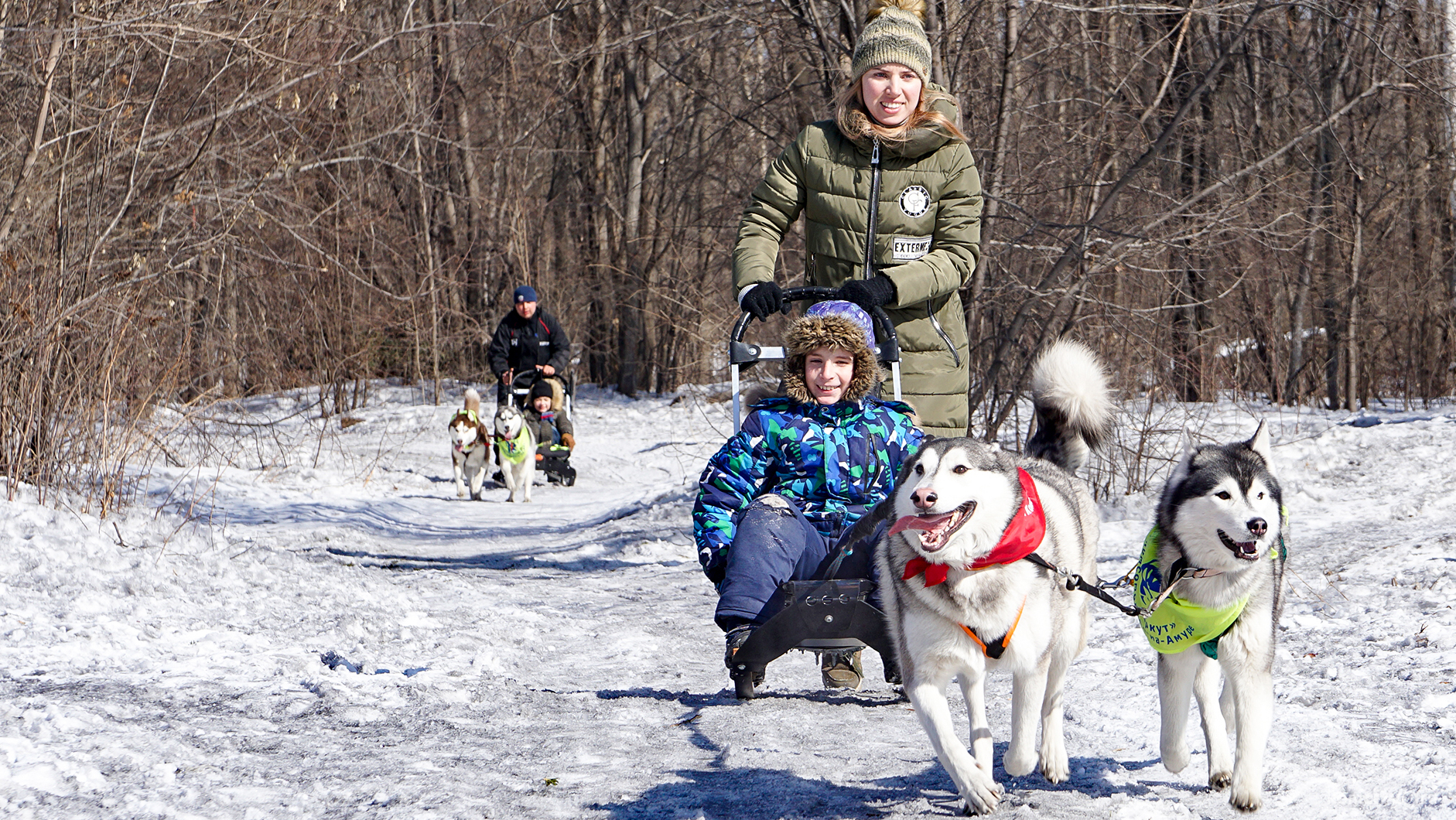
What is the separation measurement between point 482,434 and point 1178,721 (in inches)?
368

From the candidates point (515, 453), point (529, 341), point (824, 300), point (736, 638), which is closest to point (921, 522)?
point (736, 638)

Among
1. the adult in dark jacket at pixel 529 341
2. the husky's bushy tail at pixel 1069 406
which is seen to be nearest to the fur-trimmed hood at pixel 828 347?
the husky's bushy tail at pixel 1069 406

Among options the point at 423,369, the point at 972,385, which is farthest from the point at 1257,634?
the point at 423,369

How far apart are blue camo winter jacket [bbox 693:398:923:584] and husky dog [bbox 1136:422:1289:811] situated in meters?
1.12

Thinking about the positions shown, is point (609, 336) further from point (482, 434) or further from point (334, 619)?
point (334, 619)

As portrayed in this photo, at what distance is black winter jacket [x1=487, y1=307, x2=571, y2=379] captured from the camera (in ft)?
42.6

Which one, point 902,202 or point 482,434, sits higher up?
point 902,202

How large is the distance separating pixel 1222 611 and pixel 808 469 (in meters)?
1.50

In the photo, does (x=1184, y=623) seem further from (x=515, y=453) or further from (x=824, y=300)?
(x=515, y=453)

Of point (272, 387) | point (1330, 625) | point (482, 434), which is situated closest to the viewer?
point (1330, 625)

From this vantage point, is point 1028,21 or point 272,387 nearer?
point 1028,21

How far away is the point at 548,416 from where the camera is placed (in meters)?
12.7

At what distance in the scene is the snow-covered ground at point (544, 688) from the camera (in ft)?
9.09

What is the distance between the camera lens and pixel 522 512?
34.8 feet
